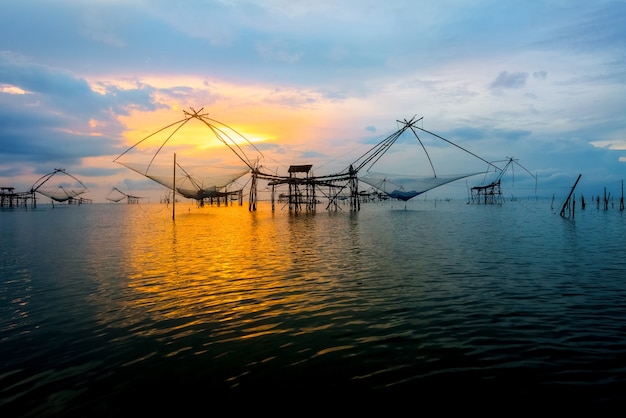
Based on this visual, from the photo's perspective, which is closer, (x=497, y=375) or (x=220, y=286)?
(x=497, y=375)

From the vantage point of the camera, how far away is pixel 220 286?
1248 cm

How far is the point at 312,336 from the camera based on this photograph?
784 cm

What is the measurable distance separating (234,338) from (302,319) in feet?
5.83

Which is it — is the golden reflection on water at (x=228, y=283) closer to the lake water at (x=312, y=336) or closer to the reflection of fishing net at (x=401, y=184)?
the lake water at (x=312, y=336)

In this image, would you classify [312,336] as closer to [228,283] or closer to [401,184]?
[228,283]

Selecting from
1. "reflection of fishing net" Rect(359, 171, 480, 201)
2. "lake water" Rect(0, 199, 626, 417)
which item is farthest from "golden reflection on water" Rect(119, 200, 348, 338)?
"reflection of fishing net" Rect(359, 171, 480, 201)

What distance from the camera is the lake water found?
5512 millimetres

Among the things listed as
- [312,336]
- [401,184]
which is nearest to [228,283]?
[312,336]

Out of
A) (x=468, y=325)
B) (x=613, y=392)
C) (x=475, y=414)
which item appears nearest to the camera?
(x=475, y=414)

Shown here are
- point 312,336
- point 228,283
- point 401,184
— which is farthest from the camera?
point 401,184

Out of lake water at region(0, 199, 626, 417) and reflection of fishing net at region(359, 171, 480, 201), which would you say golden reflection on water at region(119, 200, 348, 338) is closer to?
lake water at region(0, 199, 626, 417)

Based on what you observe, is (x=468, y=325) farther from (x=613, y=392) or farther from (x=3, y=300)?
(x=3, y=300)

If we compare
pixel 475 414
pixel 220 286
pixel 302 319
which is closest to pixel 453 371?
pixel 475 414

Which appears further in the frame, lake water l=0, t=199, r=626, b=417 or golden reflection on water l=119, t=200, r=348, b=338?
golden reflection on water l=119, t=200, r=348, b=338
